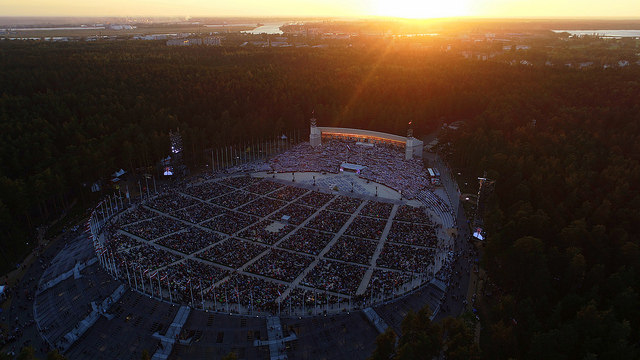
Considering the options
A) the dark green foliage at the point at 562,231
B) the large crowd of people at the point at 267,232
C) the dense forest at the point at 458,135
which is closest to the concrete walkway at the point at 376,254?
the dense forest at the point at 458,135

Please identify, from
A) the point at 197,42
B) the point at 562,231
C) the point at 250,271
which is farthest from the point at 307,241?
the point at 197,42

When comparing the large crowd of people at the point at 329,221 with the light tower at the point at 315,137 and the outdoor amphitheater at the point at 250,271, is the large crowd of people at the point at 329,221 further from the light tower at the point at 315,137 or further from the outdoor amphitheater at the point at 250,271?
the light tower at the point at 315,137

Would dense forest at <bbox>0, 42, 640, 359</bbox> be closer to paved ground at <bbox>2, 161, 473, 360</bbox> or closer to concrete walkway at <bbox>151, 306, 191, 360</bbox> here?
paved ground at <bbox>2, 161, 473, 360</bbox>

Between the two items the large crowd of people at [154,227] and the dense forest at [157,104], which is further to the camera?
the dense forest at [157,104]

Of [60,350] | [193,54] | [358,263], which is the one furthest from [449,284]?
[193,54]

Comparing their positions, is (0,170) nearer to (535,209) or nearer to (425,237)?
(425,237)

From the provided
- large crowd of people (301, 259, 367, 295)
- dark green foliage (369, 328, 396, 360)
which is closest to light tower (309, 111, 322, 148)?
large crowd of people (301, 259, 367, 295)
